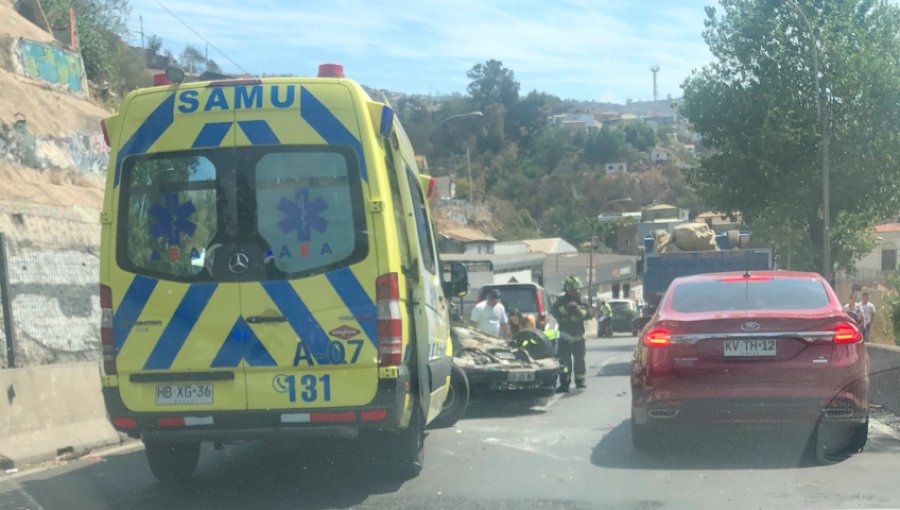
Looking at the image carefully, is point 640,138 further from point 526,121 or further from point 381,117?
point 381,117

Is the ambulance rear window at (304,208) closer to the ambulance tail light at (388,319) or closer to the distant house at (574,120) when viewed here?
→ the ambulance tail light at (388,319)

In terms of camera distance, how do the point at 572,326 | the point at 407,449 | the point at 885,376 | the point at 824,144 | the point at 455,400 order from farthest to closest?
1. the point at 824,144
2. the point at 572,326
3. the point at 885,376
4. the point at 455,400
5. the point at 407,449

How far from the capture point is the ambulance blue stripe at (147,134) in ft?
22.2

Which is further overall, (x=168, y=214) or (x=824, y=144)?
(x=824, y=144)

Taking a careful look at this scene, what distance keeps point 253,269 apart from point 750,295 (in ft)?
13.7

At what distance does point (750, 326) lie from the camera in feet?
26.0

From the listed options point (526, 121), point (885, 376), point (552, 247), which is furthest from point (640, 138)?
point (885, 376)

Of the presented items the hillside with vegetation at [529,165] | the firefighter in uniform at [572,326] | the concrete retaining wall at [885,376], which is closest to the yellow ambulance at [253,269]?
the concrete retaining wall at [885,376]

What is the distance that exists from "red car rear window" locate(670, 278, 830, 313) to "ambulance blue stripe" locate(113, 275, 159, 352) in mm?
4215

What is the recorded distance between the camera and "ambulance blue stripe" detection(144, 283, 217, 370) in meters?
6.58

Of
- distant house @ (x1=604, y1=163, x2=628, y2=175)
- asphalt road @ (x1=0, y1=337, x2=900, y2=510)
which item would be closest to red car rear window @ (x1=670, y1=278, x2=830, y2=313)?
asphalt road @ (x1=0, y1=337, x2=900, y2=510)

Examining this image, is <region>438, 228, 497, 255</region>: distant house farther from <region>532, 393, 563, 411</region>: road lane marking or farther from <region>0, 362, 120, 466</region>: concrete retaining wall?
<region>0, 362, 120, 466</region>: concrete retaining wall

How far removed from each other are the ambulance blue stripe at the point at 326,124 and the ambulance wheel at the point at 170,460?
2582 mm

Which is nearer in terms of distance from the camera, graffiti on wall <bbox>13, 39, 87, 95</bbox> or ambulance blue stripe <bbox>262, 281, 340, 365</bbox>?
ambulance blue stripe <bbox>262, 281, 340, 365</bbox>
